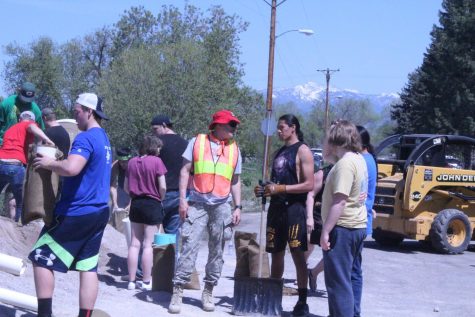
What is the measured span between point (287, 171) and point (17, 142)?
3.48 meters

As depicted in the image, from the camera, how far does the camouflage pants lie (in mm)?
7184

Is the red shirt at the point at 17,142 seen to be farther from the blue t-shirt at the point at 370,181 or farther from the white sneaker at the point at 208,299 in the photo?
Result: the blue t-shirt at the point at 370,181

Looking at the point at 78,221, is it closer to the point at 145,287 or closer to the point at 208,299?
the point at 208,299

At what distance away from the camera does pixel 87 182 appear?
5465mm

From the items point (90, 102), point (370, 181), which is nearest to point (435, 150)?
point (370, 181)

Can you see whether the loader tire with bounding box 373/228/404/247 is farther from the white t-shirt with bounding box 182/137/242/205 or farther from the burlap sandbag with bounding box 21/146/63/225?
the burlap sandbag with bounding box 21/146/63/225

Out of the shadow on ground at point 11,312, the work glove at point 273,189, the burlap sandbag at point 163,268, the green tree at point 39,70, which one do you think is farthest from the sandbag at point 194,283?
the green tree at point 39,70

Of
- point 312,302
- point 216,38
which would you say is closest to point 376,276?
point 312,302

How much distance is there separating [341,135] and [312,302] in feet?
8.73

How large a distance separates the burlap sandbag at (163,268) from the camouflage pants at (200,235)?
30.6 inches

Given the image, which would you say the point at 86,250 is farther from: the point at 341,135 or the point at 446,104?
the point at 446,104

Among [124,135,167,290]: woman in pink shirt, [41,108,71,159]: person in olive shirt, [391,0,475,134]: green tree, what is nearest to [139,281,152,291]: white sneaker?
[124,135,167,290]: woman in pink shirt

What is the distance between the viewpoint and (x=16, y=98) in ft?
31.1

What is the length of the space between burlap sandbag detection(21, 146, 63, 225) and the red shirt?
3281 mm
